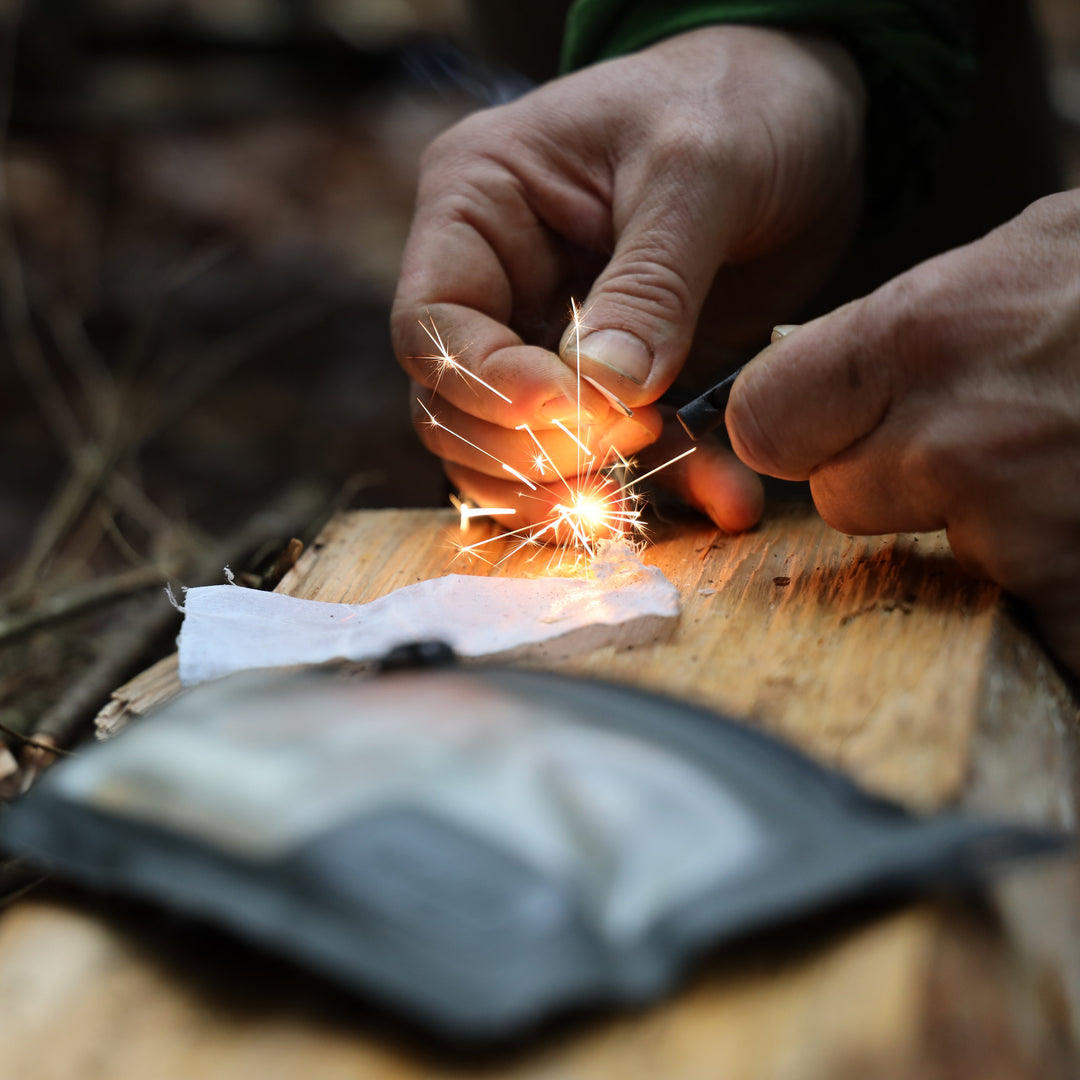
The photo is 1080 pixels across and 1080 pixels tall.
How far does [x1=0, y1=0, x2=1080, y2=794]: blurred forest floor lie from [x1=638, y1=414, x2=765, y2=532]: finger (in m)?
1.76

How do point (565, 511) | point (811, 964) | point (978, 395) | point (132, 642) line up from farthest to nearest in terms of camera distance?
point (132, 642), point (565, 511), point (978, 395), point (811, 964)

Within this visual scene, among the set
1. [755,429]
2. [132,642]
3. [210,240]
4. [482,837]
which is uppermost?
[482,837]

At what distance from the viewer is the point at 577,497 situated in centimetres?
128

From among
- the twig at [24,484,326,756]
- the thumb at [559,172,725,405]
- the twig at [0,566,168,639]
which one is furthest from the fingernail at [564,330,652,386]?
the twig at [0,566,168,639]

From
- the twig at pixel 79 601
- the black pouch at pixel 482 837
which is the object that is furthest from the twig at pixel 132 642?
the black pouch at pixel 482 837

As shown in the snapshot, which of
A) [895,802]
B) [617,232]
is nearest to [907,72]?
[617,232]

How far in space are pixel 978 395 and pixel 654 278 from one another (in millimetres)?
445

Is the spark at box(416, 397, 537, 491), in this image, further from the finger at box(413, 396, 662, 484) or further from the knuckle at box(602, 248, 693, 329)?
the knuckle at box(602, 248, 693, 329)

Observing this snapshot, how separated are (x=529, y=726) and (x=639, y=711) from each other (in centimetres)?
9

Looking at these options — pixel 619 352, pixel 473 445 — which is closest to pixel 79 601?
pixel 473 445

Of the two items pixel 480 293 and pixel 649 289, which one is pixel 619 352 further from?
pixel 480 293

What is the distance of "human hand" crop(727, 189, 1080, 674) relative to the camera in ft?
2.92

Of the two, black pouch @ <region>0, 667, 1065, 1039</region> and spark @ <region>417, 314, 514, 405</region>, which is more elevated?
black pouch @ <region>0, 667, 1065, 1039</region>

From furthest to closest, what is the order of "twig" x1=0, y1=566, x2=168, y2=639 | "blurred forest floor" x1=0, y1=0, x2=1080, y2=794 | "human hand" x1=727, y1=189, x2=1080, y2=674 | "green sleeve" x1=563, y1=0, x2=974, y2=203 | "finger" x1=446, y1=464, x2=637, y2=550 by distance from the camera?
"blurred forest floor" x1=0, y1=0, x2=1080, y2=794 → "green sleeve" x1=563, y1=0, x2=974, y2=203 → "twig" x1=0, y1=566, x2=168, y2=639 → "finger" x1=446, y1=464, x2=637, y2=550 → "human hand" x1=727, y1=189, x2=1080, y2=674
